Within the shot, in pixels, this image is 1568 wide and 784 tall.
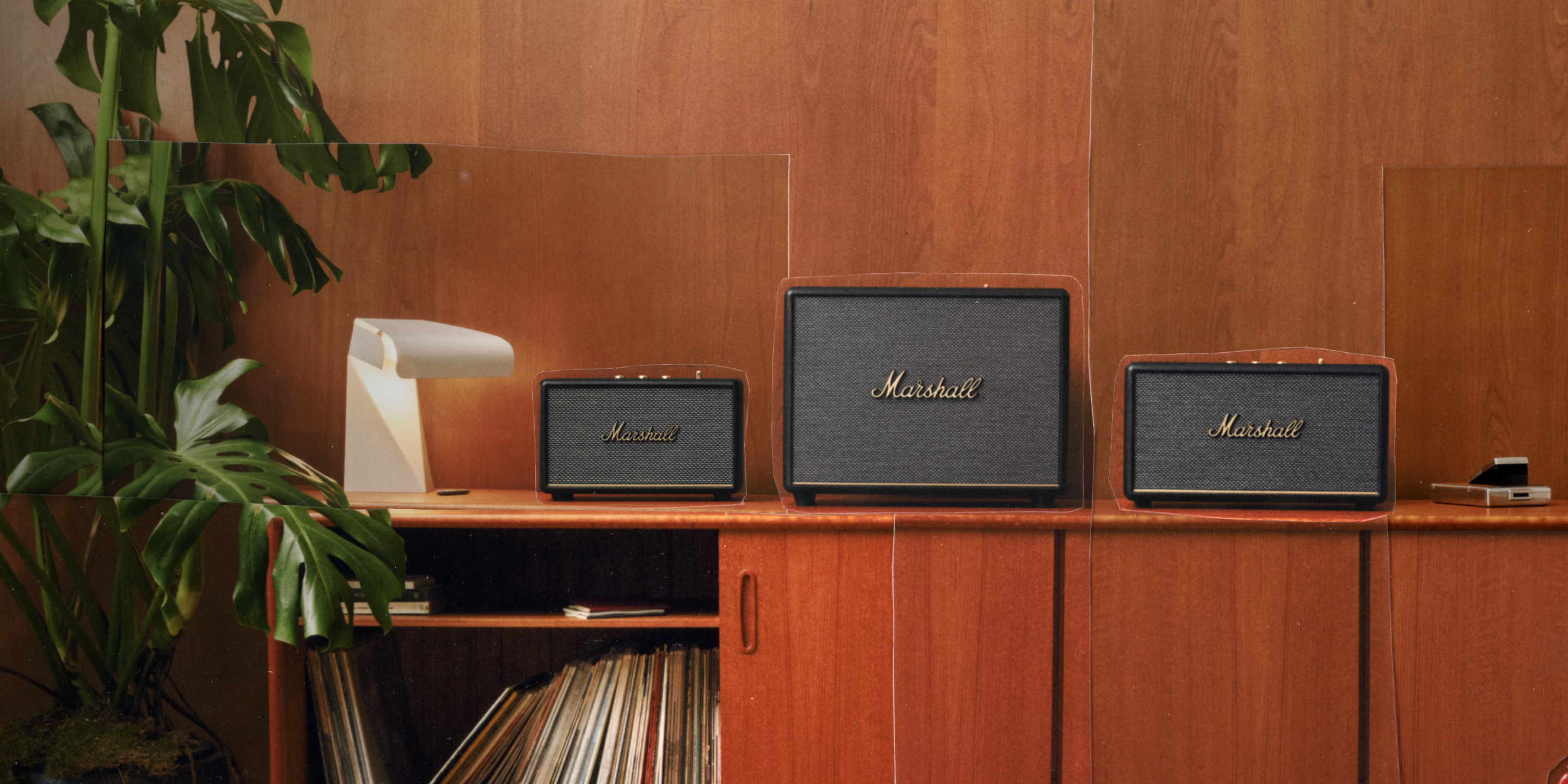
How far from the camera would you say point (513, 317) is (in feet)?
3.41

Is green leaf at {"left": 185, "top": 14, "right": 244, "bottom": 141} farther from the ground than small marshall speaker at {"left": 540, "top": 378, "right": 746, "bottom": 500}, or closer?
farther from the ground

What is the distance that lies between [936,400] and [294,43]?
0.97m

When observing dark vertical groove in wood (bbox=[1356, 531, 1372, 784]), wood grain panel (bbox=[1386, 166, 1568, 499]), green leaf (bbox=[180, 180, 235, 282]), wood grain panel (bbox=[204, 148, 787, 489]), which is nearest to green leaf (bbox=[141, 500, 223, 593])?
wood grain panel (bbox=[204, 148, 787, 489])

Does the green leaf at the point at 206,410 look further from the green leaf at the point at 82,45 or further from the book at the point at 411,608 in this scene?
the green leaf at the point at 82,45

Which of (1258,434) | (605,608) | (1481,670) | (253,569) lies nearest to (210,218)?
(253,569)

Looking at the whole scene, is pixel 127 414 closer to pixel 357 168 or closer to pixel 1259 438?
pixel 357 168

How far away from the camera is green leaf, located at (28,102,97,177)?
1.16 metres

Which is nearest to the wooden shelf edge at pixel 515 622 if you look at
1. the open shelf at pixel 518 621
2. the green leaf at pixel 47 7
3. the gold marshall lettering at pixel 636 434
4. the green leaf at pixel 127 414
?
the open shelf at pixel 518 621

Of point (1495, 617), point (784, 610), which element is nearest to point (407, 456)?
point (784, 610)

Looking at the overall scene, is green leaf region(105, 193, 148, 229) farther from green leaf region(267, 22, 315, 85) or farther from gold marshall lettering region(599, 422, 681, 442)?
gold marshall lettering region(599, 422, 681, 442)

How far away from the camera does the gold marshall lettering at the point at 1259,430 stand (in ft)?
3.23

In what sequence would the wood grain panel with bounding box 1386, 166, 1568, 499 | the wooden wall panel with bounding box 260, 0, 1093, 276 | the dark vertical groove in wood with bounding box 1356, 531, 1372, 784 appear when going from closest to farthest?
the dark vertical groove in wood with bounding box 1356, 531, 1372, 784 < the wood grain panel with bounding box 1386, 166, 1568, 499 < the wooden wall panel with bounding box 260, 0, 1093, 276

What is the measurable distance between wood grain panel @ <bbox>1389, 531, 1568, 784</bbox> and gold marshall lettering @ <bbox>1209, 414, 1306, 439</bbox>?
0.66 feet

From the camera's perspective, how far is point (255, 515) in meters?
1.00
